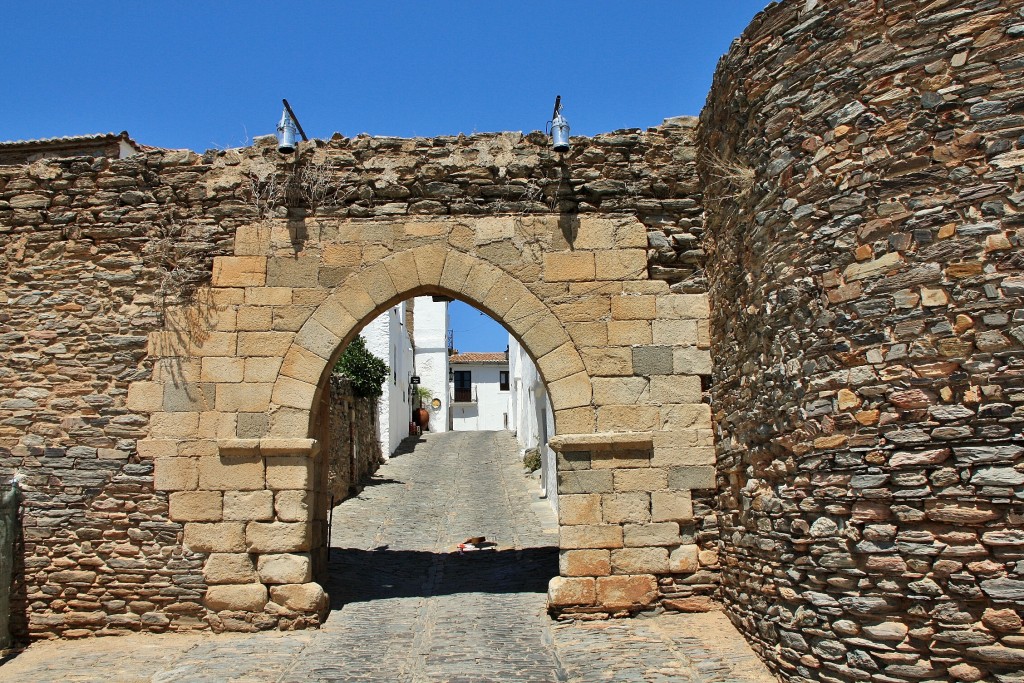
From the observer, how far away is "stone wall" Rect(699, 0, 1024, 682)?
177 inches

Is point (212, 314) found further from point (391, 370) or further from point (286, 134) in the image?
point (391, 370)

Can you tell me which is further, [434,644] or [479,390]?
[479,390]

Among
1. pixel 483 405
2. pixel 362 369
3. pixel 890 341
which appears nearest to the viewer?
pixel 890 341

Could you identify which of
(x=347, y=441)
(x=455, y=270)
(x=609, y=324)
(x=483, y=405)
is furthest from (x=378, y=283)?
(x=483, y=405)

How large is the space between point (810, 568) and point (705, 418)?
6.41ft

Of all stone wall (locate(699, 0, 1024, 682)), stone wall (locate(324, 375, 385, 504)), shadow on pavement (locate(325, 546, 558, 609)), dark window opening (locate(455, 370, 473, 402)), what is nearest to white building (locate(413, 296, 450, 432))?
dark window opening (locate(455, 370, 473, 402))

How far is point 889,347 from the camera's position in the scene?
191 inches

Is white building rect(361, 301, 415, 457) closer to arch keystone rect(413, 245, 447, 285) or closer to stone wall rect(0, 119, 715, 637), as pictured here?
stone wall rect(0, 119, 715, 637)

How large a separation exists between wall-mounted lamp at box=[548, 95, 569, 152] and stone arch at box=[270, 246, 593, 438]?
1212 millimetres

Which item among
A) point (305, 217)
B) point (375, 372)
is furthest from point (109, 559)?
point (375, 372)

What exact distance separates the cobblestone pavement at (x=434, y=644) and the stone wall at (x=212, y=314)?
0.38 metres

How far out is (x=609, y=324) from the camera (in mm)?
7172

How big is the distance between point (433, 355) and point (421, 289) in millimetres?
24826

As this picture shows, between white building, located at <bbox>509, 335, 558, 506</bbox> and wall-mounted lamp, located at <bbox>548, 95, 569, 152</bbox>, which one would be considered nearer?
wall-mounted lamp, located at <bbox>548, 95, 569, 152</bbox>
